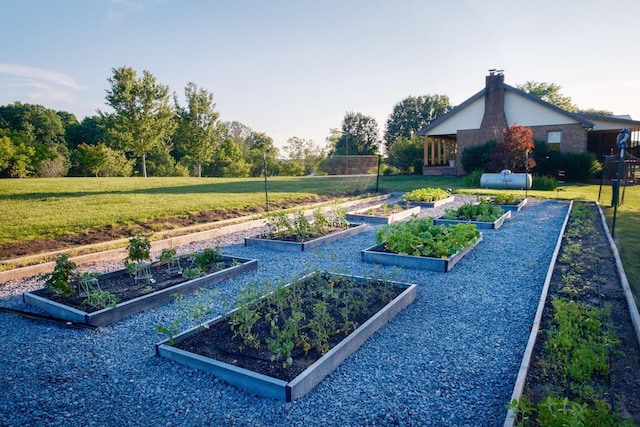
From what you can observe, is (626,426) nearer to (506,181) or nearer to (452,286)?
(452,286)

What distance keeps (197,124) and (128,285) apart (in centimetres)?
3108

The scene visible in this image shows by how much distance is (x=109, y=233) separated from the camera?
834 centimetres

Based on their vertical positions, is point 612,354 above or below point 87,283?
below

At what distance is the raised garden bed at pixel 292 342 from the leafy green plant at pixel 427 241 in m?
1.66

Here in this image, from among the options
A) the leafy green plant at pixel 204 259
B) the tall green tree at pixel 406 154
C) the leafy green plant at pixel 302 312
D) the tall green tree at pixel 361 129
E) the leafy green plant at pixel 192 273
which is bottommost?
the leafy green plant at pixel 302 312

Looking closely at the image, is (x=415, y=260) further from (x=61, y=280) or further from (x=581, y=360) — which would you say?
(x=61, y=280)

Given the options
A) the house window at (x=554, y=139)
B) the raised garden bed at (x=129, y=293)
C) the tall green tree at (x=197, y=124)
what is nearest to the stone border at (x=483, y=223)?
the raised garden bed at (x=129, y=293)

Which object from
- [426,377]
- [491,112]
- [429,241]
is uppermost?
[491,112]

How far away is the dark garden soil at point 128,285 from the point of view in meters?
4.88

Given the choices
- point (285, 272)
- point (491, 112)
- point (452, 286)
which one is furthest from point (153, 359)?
point (491, 112)

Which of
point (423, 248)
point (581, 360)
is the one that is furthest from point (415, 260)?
point (581, 360)

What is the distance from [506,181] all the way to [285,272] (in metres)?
15.6

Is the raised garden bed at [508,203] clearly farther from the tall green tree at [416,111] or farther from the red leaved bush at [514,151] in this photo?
the tall green tree at [416,111]

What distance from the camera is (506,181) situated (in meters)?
18.5
